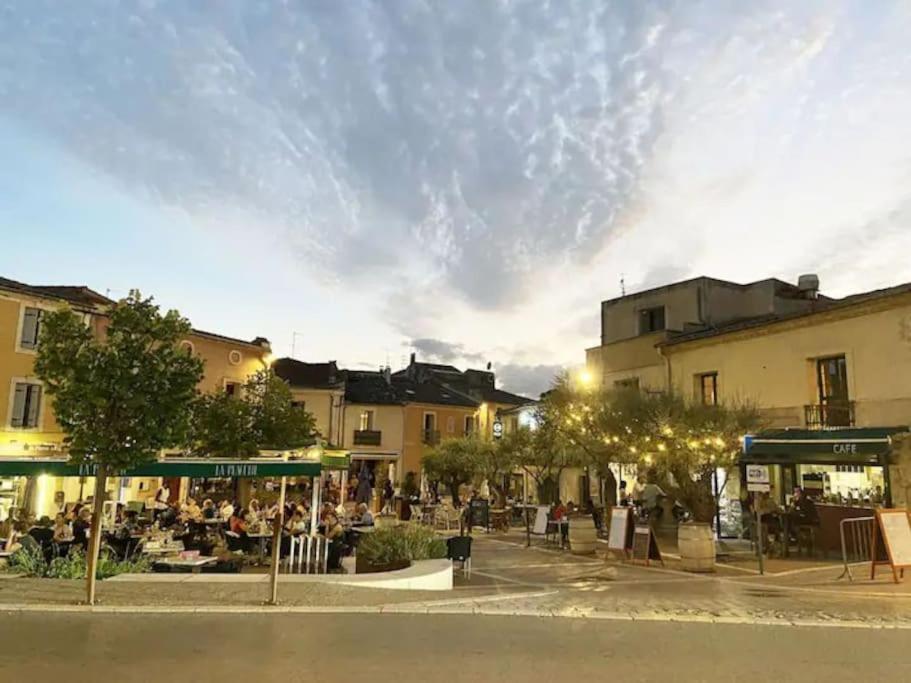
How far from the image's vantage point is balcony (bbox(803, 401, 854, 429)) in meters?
20.1

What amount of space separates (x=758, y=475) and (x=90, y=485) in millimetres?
24475

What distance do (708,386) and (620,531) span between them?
11.1 metres

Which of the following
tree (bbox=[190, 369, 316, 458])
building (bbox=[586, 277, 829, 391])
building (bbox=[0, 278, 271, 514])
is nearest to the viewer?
tree (bbox=[190, 369, 316, 458])

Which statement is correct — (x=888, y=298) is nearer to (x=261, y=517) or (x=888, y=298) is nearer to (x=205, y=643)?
(x=261, y=517)

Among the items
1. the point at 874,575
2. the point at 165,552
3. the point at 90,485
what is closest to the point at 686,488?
the point at 874,575

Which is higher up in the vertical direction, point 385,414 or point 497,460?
point 385,414

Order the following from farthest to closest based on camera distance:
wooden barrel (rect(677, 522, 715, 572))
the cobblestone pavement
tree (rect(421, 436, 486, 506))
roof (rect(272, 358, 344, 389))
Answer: roof (rect(272, 358, 344, 389)) → tree (rect(421, 436, 486, 506)) → wooden barrel (rect(677, 522, 715, 572)) → the cobblestone pavement

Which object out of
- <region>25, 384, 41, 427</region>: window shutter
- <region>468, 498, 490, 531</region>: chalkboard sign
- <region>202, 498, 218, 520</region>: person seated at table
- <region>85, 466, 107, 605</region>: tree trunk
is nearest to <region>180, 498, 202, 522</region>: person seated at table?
<region>202, 498, 218, 520</region>: person seated at table

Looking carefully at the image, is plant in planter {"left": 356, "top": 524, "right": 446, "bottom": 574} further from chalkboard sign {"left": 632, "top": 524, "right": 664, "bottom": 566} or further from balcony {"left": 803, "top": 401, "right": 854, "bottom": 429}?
balcony {"left": 803, "top": 401, "right": 854, "bottom": 429}

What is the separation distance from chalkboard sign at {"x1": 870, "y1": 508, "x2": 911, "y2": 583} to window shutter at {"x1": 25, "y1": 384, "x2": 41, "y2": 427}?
27.5 metres

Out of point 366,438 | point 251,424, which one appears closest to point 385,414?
point 366,438

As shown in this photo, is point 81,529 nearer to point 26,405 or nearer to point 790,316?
point 26,405

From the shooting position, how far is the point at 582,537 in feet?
58.0

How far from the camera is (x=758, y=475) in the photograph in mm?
14312
